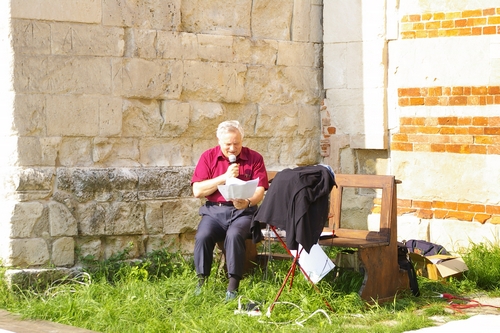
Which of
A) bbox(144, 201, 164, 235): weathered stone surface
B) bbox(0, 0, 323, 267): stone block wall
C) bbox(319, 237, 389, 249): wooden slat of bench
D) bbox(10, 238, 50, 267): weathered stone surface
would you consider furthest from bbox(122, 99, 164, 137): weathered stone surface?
bbox(319, 237, 389, 249): wooden slat of bench

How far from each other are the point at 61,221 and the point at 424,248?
11.1 ft

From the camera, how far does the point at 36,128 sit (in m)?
6.83

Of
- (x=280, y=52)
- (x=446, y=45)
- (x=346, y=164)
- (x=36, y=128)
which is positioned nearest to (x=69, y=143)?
(x=36, y=128)

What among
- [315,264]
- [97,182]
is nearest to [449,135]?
[315,264]

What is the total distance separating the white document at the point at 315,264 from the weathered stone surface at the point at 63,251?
191cm

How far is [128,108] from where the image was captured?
730cm

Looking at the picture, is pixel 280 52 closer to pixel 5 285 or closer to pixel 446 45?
pixel 446 45

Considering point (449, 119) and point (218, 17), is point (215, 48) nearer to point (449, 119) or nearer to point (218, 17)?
point (218, 17)

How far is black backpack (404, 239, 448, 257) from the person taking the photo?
773 cm

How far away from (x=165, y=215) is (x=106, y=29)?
1.75 m

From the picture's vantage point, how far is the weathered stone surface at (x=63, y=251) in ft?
22.5

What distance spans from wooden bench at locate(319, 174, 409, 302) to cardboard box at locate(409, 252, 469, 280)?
49 centimetres

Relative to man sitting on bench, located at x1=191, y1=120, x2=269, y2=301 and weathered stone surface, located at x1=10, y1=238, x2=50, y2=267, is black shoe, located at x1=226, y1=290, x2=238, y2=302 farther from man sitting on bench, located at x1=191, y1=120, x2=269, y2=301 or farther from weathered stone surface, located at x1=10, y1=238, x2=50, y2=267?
weathered stone surface, located at x1=10, y1=238, x2=50, y2=267

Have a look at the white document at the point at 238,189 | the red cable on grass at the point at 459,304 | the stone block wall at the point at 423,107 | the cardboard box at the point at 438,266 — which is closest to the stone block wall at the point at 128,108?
the stone block wall at the point at 423,107
